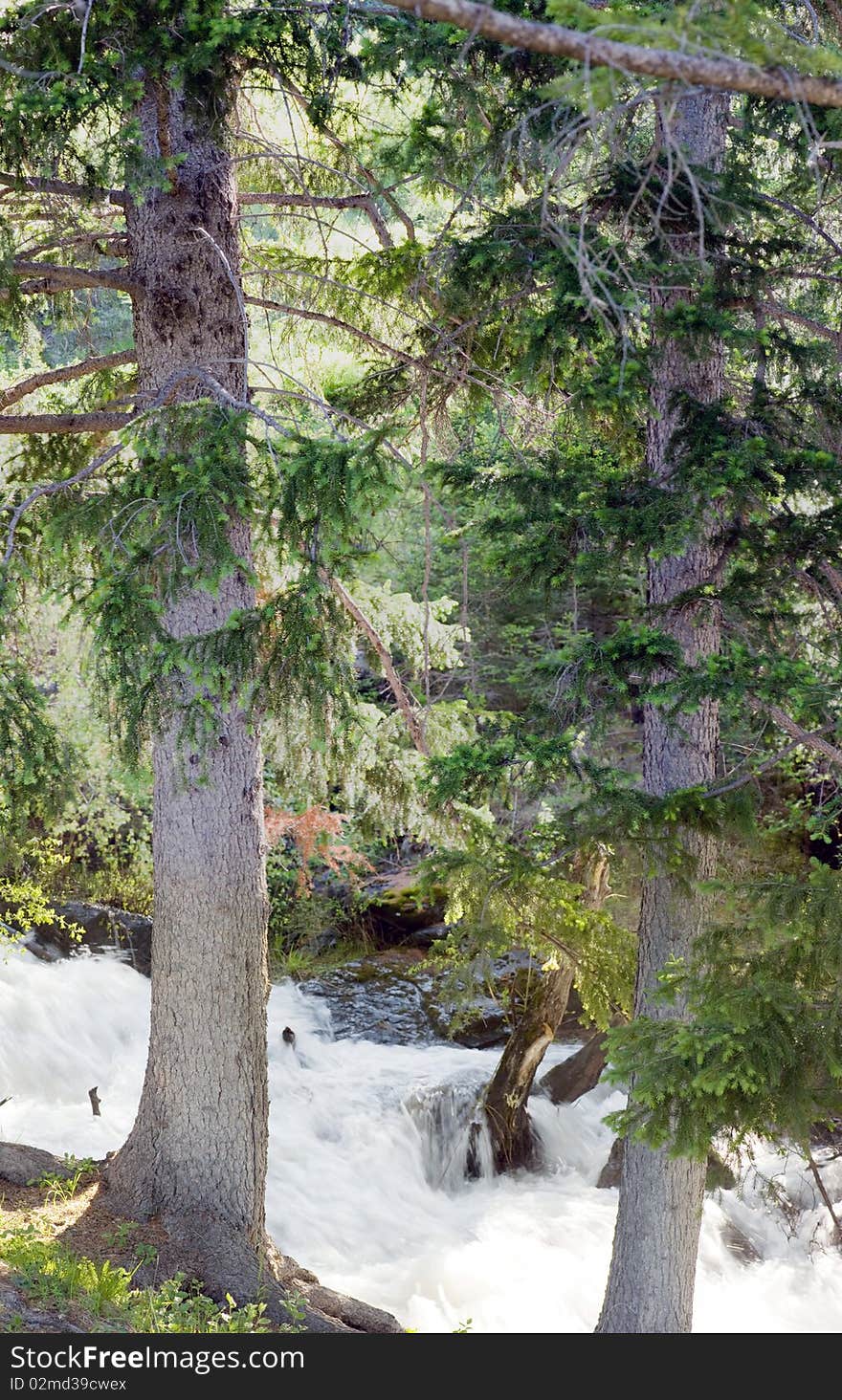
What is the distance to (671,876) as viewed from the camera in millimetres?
6125

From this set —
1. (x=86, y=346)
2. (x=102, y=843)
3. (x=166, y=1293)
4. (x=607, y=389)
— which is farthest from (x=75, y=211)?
(x=102, y=843)

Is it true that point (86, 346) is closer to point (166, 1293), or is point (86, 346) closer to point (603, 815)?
point (603, 815)

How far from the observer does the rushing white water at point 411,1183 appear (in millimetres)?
8531

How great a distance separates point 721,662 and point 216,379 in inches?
123

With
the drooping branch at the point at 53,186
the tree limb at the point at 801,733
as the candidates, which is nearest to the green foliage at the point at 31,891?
the drooping branch at the point at 53,186

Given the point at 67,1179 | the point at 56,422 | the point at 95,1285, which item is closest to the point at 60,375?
the point at 56,422

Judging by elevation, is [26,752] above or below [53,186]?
below

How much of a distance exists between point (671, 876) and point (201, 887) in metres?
2.56

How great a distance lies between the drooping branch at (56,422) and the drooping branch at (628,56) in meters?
3.67

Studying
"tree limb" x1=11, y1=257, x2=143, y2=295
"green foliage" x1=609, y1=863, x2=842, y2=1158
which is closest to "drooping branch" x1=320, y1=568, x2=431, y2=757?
"tree limb" x1=11, y1=257, x2=143, y2=295

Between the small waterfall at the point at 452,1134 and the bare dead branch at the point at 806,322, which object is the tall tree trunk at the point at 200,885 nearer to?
the bare dead branch at the point at 806,322

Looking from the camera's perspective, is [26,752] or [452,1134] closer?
[26,752]

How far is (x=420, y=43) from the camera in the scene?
500 cm

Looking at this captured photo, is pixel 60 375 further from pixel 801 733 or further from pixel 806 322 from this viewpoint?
pixel 801 733
